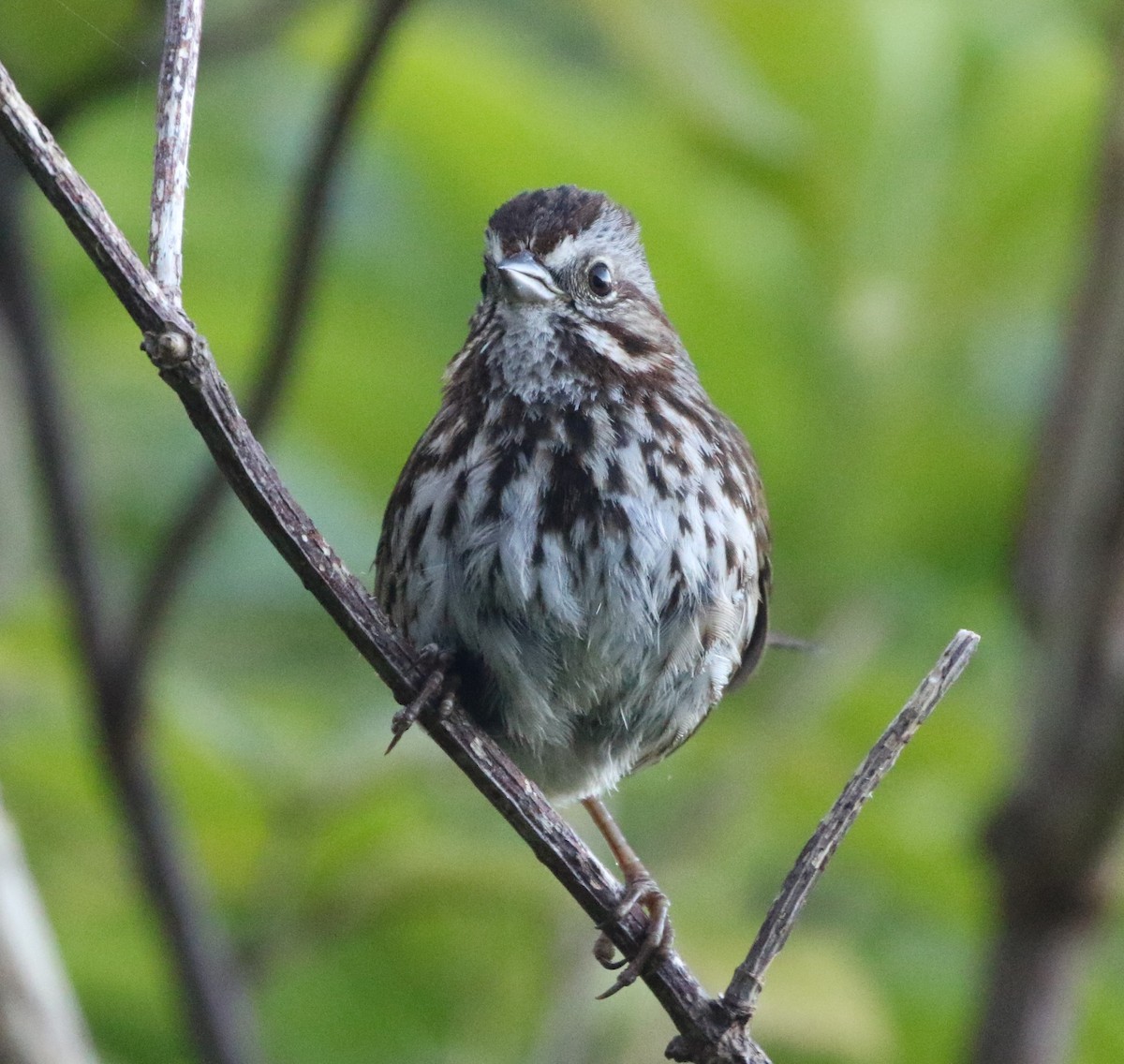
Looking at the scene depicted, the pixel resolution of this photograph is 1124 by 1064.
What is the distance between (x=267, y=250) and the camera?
4328 mm

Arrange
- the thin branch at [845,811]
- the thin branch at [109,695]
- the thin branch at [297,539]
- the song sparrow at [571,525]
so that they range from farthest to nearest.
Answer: the thin branch at [109,695] < the song sparrow at [571,525] < the thin branch at [845,811] < the thin branch at [297,539]

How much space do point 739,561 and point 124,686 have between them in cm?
110

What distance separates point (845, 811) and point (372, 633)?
599 mm

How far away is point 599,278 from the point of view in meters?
3.43

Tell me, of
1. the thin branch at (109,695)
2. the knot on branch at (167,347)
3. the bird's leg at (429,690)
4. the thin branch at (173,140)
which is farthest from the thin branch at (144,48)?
the knot on branch at (167,347)

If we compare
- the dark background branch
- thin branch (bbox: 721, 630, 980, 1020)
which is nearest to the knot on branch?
thin branch (bbox: 721, 630, 980, 1020)

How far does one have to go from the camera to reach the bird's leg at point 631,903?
266cm

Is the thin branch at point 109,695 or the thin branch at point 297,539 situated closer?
the thin branch at point 297,539

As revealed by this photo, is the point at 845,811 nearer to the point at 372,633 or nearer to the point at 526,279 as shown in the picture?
the point at 372,633

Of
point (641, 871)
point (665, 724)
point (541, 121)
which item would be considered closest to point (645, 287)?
point (541, 121)

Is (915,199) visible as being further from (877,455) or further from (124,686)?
(124,686)

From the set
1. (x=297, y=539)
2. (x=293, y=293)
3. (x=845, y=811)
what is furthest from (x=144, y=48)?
(x=845, y=811)

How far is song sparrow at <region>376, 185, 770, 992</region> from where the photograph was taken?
317 cm

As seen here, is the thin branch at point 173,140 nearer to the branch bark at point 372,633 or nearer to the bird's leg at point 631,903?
the branch bark at point 372,633
